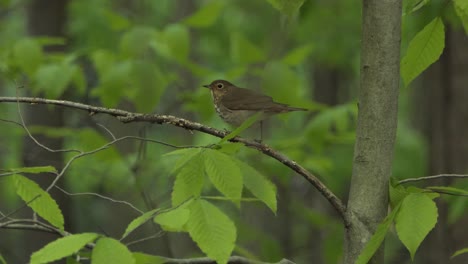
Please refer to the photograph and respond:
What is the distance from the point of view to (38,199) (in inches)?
100

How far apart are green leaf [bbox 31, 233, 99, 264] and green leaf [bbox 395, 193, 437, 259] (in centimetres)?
95

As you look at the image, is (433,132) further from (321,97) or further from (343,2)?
(321,97)

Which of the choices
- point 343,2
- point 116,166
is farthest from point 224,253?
point 343,2

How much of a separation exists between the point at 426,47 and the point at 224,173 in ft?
3.11

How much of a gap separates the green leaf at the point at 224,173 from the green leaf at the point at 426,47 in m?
0.85

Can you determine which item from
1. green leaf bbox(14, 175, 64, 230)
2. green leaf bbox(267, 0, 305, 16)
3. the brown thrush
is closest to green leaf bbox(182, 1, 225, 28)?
the brown thrush

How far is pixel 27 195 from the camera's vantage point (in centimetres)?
252

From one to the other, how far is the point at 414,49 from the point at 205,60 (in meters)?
21.4

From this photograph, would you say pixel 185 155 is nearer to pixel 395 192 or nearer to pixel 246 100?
pixel 395 192

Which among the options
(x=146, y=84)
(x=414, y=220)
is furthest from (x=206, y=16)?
(x=414, y=220)

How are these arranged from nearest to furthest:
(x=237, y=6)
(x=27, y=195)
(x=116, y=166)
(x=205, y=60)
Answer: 1. (x=27, y=195)
2. (x=116, y=166)
3. (x=237, y=6)
4. (x=205, y=60)

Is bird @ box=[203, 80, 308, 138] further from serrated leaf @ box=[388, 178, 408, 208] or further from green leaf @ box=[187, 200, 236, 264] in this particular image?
green leaf @ box=[187, 200, 236, 264]

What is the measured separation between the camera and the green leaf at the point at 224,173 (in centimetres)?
239

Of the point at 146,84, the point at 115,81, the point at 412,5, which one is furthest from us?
the point at 115,81
